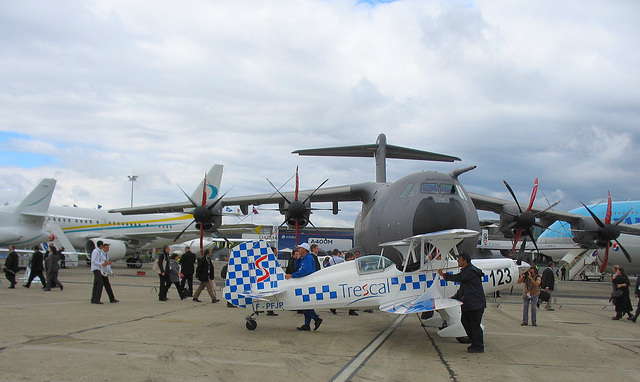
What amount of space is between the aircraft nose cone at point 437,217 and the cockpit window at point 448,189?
1.42 feet

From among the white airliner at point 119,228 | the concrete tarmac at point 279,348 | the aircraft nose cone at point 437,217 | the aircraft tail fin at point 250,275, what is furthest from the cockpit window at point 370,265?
the white airliner at point 119,228

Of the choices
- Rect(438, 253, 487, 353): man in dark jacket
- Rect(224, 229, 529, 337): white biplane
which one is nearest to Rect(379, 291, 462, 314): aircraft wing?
Rect(224, 229, 529, 337): white biplane

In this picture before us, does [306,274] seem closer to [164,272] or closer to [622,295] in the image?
[164,272]

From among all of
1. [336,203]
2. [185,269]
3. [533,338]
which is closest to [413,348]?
[533,338]

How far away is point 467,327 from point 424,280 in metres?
1.21

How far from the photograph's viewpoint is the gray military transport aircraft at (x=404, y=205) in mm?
10648

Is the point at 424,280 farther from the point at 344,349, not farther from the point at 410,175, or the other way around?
the point at 410,175

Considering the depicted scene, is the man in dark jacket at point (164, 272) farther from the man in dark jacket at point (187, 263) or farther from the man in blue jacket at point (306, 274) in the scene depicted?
the man in blue jacket at point (306, 274)

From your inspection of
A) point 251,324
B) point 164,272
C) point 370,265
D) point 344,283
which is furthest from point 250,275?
point 164,272

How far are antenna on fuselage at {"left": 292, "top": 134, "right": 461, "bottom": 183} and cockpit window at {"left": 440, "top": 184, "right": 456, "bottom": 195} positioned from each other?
7.93 metres

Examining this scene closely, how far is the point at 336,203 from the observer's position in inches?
790

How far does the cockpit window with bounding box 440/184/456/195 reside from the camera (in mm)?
11141

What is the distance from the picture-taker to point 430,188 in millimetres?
11227

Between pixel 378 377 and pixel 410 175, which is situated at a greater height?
pixel 410 175
